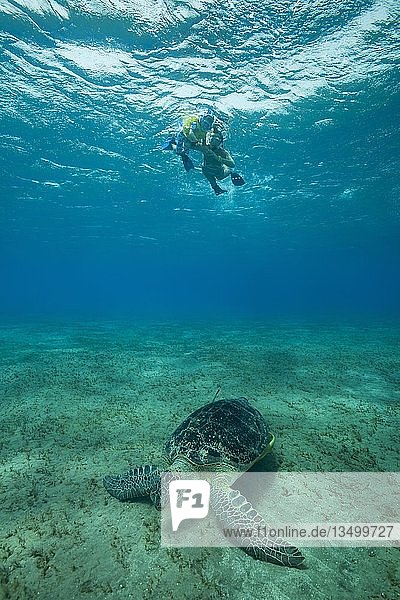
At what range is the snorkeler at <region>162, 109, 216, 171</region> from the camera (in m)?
8.34

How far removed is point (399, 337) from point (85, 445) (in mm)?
17481

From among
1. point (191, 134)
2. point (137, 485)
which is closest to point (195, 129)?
point (191, 134)

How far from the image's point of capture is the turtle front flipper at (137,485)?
3.97m

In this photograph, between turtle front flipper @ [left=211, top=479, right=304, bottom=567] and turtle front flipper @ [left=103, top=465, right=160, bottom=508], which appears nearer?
turtle front flipper @ [left=211, top=479, right=304, bottom=567]

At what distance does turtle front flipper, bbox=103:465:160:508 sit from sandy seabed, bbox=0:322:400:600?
168mm

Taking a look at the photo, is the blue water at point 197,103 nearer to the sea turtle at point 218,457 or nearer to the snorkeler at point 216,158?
the snorkeler at point 216,158

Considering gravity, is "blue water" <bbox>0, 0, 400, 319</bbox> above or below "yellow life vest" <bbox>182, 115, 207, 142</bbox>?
above

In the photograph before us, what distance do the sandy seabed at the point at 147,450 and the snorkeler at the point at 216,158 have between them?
672 cm

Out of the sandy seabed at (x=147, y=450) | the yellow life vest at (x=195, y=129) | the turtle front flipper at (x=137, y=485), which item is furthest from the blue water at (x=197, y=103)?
the turtle front flipper at (x=137, y=485)

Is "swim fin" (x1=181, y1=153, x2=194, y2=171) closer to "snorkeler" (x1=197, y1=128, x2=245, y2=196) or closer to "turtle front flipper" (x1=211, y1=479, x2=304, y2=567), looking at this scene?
"snorkeler" (x1=197, y1=128, x2=245, y2=196)

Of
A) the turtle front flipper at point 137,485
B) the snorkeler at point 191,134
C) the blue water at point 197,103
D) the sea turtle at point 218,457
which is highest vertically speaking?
the blue water at point 197,103

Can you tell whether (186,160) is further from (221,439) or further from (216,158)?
(221,439)

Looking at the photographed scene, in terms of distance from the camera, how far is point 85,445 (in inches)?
226

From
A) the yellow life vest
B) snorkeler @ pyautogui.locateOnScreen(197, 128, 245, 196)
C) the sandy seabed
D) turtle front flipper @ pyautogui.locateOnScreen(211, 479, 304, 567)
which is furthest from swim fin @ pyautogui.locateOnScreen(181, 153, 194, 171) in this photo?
turtle front flipper @ pyautogui.locateOnScreen(211, 479, 304, 567)
